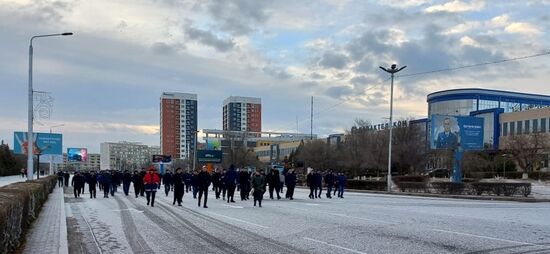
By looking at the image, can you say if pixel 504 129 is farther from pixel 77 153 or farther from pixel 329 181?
pixel 329 181

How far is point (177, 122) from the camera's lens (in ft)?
483

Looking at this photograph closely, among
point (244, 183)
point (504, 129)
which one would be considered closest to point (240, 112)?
point (504, 129)

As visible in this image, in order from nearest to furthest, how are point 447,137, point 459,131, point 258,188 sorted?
point 258,188 → point 459,131 → point 447,137

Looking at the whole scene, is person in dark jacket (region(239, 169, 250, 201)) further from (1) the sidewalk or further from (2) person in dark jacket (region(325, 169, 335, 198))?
(1) the sidewalk

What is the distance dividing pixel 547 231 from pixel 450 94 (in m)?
123

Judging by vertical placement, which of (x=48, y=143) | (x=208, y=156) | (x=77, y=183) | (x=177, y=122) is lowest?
(x=208, y=156)

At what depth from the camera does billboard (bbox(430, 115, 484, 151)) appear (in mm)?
43625

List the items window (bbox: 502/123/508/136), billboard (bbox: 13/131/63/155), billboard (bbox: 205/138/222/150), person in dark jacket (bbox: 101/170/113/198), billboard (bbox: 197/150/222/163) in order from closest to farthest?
1. person in dark jacket (bbox: 101/170/113/198)
2. billboard (bbox: 13/131/63/155)
3. window (bbox: 502/123/508/136)
4. billboard (bbox: 197/150/222/163)
5. billboard (bbox: 205/138/222/150)

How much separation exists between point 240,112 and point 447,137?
101765 millimetres

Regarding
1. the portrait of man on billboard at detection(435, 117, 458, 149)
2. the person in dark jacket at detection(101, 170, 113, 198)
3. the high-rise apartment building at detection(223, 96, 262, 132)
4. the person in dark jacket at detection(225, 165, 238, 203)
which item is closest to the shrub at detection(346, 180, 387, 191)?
the portrait of man on billboard at detection(435, 117, 458, 149)

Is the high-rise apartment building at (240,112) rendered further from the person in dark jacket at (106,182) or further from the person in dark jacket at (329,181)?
the person in dark jacket at (329,181)

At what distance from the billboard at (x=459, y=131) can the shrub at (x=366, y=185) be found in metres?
6.03

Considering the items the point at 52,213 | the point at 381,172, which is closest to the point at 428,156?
the point at 381,172

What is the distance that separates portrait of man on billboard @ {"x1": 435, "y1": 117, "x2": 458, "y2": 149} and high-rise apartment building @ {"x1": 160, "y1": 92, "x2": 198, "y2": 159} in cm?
10338
